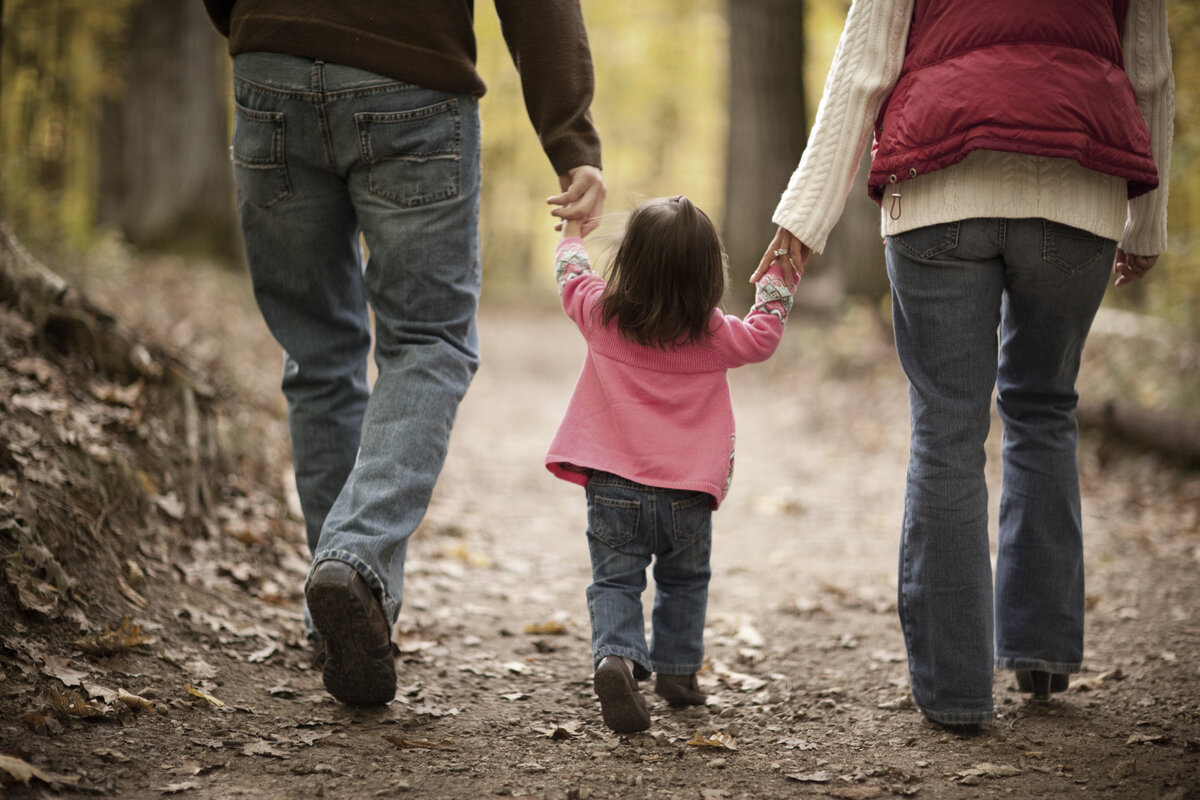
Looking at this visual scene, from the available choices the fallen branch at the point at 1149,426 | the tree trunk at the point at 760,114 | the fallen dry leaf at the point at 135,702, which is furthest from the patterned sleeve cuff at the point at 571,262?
the tree trunk at the point at 760,114

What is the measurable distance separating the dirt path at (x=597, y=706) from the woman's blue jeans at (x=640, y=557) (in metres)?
0.27

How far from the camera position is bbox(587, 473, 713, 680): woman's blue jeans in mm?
2764

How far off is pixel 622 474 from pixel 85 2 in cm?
957

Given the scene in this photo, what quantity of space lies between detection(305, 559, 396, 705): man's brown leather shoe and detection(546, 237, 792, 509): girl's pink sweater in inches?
25.8

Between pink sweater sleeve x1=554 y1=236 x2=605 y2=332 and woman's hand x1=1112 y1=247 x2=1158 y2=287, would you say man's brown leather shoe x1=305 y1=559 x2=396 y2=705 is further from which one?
woman's hand x1=1112 y1=247 x2=1158 y2=287

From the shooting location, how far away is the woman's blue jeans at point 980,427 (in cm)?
259

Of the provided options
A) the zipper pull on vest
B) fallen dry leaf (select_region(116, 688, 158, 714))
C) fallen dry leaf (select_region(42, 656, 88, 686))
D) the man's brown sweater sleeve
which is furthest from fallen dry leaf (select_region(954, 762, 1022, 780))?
fallen dry leaf (select_region(42, 656, 88, 686))

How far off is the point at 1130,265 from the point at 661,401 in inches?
58.3

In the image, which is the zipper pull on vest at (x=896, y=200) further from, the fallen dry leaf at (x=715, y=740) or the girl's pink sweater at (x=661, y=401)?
the fallen dry leaf at (x=715, y=740)

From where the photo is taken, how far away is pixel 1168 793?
2266 millimetres

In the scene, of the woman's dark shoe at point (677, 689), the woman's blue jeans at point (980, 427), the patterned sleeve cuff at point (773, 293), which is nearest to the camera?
the woman's blue jeans at point (980, 427)

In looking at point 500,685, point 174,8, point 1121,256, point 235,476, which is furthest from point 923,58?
point 174,8

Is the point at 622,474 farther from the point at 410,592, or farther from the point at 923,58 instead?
the point at 410,592

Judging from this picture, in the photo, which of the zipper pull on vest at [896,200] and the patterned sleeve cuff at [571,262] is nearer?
the zipper pull on vest at [896,200]
